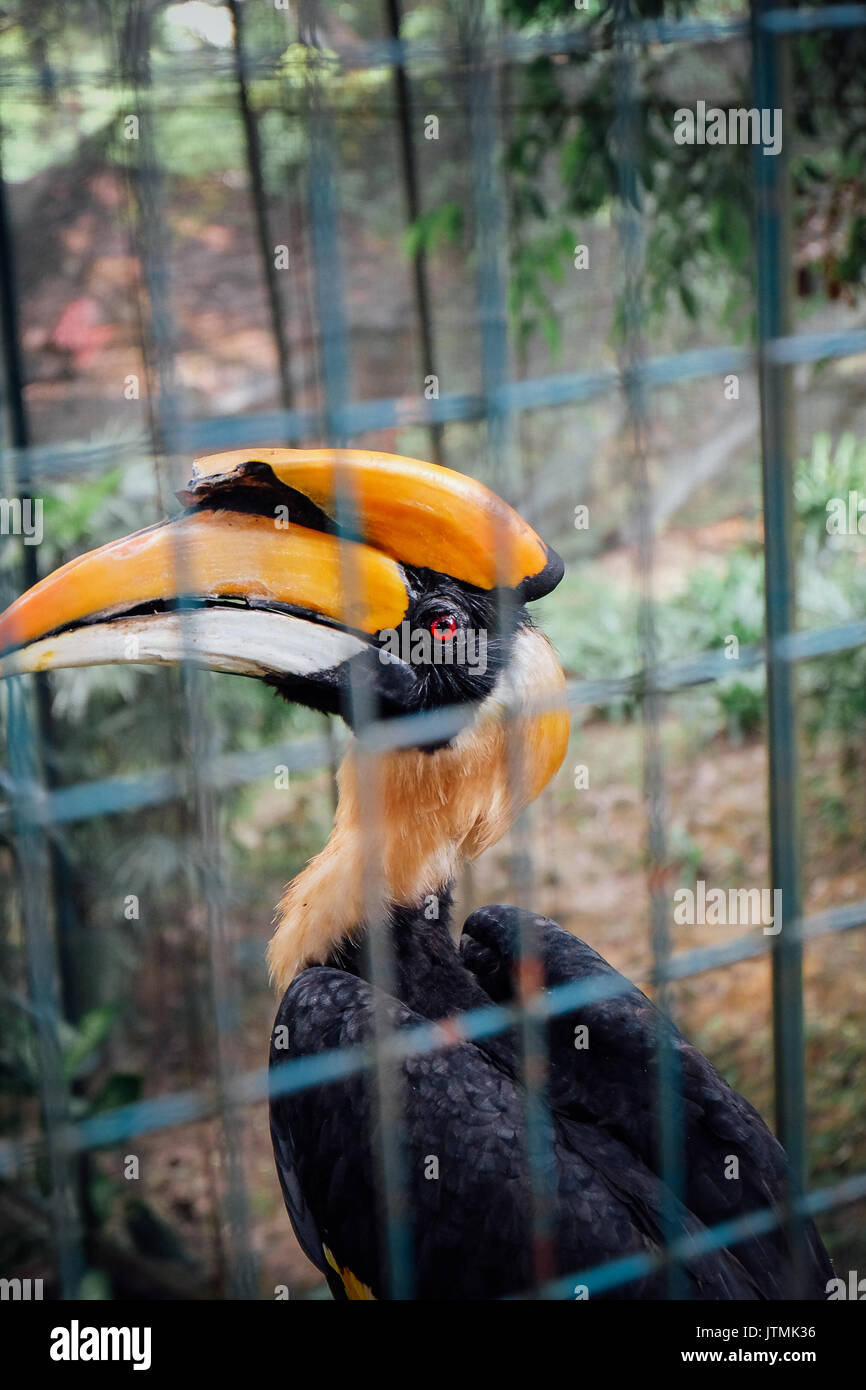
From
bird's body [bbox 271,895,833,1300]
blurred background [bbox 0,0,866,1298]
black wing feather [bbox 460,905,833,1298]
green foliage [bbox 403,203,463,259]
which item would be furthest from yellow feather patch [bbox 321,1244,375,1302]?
green foliage [bbox 403,203,463,259]

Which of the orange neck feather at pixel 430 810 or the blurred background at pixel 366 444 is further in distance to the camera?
the orange neck feather at pixel 430 810

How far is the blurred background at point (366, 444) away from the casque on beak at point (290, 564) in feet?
0.22

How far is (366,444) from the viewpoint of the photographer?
243 centimetres

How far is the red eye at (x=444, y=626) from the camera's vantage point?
121 cm

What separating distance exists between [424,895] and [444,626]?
32 centimetres

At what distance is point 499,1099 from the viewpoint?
118cm

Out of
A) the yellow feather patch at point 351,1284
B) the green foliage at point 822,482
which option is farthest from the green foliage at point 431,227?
the yellow feather patch at point 351,1284

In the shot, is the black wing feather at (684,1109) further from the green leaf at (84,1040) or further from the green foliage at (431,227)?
the green foliage at (431,227)

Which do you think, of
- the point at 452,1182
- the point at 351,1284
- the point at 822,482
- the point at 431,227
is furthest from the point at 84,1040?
the point at 822,482

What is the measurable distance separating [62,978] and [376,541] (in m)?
1.32

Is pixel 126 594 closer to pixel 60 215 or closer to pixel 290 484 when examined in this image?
pixel 290 484

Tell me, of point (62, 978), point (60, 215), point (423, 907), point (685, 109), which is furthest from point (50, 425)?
point (423, 907)

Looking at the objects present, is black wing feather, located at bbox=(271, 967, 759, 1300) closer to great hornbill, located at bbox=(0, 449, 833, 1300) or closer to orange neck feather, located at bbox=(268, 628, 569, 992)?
great hornbill, located at bbox=(0, 449, 833, 1300)

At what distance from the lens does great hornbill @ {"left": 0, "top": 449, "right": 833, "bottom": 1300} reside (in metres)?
1.10
